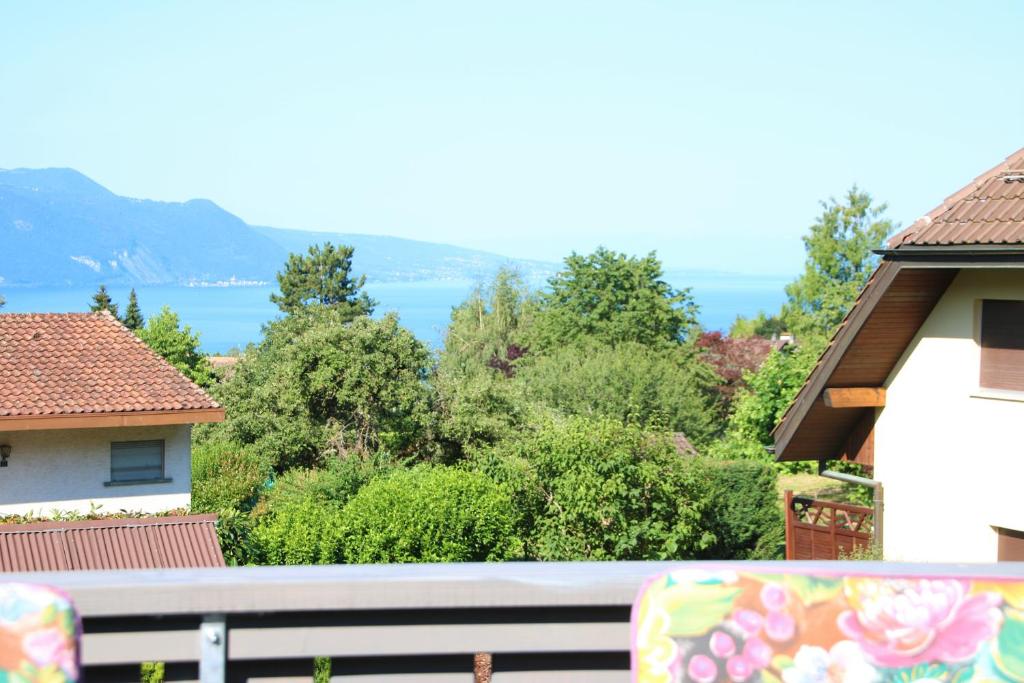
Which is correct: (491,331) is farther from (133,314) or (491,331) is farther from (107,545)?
(107,545)

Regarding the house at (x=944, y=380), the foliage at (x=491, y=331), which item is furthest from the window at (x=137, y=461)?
the foliage at (x=491, y=331)

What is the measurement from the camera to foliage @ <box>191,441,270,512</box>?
1197 inches

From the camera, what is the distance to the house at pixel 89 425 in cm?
1967

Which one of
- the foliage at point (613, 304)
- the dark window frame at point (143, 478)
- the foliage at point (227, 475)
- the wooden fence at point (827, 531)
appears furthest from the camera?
the foliage at point (613, 304)

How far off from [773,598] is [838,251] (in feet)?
212

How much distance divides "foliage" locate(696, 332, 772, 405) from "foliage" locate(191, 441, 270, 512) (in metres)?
27.4

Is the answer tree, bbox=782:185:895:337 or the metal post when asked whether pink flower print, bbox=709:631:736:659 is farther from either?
tree, bbox=782:185:895:337

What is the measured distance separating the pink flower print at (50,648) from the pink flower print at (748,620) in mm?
1150

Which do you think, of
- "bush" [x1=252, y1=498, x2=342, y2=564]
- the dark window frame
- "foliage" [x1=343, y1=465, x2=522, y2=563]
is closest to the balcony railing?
"foliage" [x1=343, y1=465, x2=522, y2=563]

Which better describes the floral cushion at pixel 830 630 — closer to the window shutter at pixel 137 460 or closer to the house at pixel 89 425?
the house at pixel 89 425

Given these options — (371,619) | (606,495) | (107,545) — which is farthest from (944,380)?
(606,495)

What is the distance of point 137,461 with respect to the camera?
2081 centimetres

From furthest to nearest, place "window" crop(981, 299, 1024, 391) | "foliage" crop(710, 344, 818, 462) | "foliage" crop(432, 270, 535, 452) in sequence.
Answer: "foliage" crop(432, 270, 535, 452) < "foliage" crop(710, 344, 818, 462) < "window" crop(981, 299, 1024, 391)

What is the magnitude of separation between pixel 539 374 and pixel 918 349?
32.8 m
